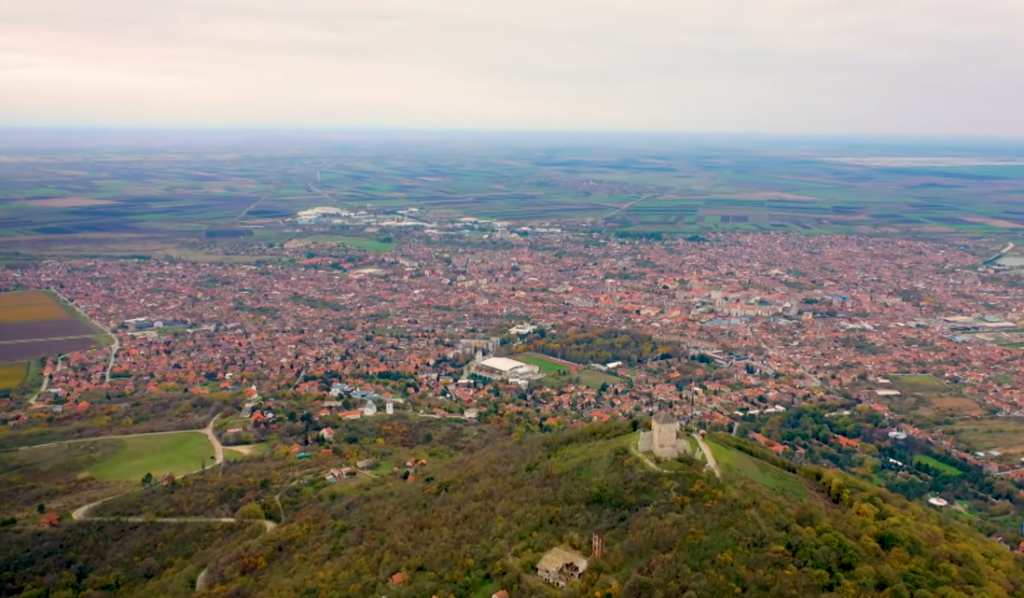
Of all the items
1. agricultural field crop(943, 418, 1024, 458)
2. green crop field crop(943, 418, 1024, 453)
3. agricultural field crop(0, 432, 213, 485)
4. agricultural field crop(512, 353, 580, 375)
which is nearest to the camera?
agricultural field crop(0, 432, 213, 485)

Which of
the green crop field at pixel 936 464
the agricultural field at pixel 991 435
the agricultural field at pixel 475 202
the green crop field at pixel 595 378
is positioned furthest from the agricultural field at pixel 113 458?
the agricultural field at pixel 475 202

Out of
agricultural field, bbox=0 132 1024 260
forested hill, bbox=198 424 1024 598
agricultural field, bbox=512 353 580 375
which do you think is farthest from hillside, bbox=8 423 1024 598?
agricultural field, bbox=0 132 1024 260

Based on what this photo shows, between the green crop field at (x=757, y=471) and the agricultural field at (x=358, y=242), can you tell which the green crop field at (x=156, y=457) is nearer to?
the green crop field at (x=757, y=471)

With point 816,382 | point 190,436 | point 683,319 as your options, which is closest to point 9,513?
point 190,436

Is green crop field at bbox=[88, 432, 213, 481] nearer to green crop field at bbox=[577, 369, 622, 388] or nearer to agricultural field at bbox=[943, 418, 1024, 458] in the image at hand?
green crop field at bbox=[577, 369, 622, 388]

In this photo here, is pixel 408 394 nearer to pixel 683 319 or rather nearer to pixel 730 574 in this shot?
pixel 683 319

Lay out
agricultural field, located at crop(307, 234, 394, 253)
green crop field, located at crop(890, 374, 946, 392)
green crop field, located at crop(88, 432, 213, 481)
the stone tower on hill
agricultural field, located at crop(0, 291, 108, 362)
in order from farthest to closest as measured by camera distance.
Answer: agricultural field, located at crop(307, 234, 394, 253), agricultural field, located at crop(0, 291, 108, 362), green crop field, located at crop(890, 374, 946, 392), green crop field, located at crop(88, 432, 213, 481), the stone tower on hill

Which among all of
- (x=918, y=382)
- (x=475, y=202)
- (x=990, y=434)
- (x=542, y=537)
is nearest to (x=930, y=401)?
(x=918, y=382)
